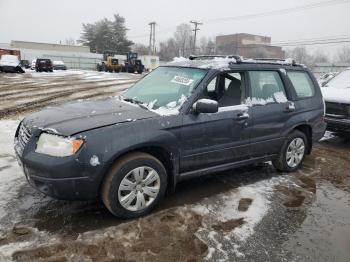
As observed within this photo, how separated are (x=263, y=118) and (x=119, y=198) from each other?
2422 millimetres

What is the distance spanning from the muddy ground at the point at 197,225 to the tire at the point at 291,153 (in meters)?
0.40

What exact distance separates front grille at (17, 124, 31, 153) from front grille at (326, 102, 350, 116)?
21.6 ft

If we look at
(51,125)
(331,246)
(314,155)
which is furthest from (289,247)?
(314,155)

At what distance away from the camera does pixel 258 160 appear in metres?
5.30

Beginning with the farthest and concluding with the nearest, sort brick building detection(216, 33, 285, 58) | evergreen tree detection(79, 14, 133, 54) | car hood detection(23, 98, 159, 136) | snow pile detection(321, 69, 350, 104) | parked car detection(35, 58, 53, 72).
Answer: evergreen tree detection(79, 14, 133, 54), brick building detection(216, 33, 285, 58), parked car detection(35, 58, 53, 72), snow pile detection(321, 69, 350, 104), car hood detection(23, 98, 159, 136)

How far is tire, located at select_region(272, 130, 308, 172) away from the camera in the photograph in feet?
18.5

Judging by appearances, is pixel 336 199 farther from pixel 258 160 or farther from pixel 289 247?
pixel 289 247

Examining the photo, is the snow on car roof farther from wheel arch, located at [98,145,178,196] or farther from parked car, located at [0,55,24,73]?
parked car, located at [0,55,24,73]

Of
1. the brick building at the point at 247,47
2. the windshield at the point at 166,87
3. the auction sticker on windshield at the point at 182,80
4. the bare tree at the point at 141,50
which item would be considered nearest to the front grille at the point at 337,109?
the windshield at the point at 166,87

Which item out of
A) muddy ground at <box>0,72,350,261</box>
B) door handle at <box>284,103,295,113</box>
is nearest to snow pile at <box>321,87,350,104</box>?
door handle at <box>284,103,295,113</box>

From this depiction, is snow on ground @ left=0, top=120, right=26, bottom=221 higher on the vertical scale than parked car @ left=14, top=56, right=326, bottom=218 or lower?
lower

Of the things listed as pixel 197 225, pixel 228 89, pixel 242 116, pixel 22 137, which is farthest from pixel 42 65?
pixel 197 225

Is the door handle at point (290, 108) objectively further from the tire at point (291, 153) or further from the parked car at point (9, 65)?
the parked car at point (9, 65)

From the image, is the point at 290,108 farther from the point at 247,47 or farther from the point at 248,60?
the point at 247,47
